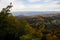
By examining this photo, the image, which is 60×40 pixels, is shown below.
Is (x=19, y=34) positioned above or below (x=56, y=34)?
above

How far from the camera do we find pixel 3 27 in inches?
456

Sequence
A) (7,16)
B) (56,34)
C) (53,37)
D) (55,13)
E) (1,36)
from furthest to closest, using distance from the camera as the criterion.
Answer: (55,13) < (56,34) < (53,37) < (7,16) < (1,36)

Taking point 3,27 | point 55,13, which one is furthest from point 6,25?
point 55,13

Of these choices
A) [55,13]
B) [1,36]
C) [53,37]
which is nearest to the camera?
[1,36]

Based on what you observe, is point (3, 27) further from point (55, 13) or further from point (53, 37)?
point (55, 13)

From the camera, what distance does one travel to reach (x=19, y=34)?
Result: 11.7 meters

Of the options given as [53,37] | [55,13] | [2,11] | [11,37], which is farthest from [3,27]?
[55,13]

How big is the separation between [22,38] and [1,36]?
1410 mm

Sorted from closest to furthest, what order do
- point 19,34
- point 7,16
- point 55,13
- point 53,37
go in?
1. point 19,34
2. point 7,16
3. point 53,37
4. point 55,13

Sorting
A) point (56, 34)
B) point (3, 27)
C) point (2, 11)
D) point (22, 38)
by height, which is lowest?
point (56, 34)

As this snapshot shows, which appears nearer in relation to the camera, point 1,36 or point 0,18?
point 1,36

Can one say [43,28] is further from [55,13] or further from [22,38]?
[55,13]

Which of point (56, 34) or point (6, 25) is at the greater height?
point (6, 25)

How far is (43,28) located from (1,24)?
199 inches
